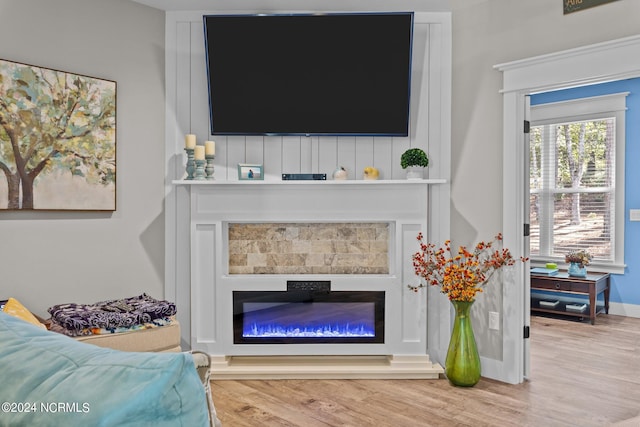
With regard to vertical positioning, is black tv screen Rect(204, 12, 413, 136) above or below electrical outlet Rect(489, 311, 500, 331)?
above

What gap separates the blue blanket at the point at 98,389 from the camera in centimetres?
58

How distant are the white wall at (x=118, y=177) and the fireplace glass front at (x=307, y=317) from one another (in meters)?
0.70

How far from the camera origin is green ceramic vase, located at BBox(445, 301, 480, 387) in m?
3.02

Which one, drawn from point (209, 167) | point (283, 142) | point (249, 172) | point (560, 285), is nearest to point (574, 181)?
point (560, 285)

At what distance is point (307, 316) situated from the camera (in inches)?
134

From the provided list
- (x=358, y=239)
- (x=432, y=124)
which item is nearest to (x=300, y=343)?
(x=358, y=239)

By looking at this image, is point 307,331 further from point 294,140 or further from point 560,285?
point 560,285

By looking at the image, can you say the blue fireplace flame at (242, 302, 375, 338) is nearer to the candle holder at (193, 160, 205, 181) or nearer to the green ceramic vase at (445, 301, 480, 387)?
Result: the green ceramic vase at (445, 301, 480, 387)

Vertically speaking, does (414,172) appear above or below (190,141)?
below

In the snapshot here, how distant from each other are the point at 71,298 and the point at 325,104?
2095 millimetres

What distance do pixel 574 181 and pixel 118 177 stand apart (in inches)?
191

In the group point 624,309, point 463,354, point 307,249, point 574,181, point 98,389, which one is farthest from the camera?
point 574,181

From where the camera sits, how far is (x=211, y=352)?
131 inches

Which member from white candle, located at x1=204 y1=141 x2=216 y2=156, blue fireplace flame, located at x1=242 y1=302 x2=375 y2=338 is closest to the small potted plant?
blue fireplace flame, located at x1=242 y1=302 x2=375 y2=338
